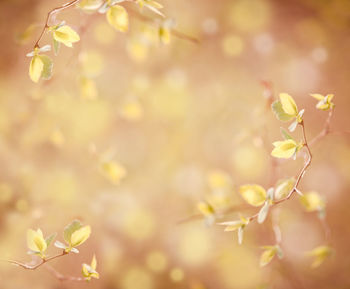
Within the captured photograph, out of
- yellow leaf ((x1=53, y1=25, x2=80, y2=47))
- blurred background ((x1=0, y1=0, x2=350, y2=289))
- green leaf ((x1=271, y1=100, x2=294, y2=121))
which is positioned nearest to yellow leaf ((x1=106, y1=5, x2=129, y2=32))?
yellow leaf ((x1=53, y1=25, x2=80, y2=47))

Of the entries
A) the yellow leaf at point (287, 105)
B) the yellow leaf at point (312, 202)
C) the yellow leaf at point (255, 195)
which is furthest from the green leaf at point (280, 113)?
the yellow leaf at point (312, 202)

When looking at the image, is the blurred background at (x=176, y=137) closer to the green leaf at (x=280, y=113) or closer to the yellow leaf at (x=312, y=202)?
the yellow leaf at (x=312, y=202)

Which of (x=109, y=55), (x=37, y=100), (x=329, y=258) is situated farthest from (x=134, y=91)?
(x=329, y=258)

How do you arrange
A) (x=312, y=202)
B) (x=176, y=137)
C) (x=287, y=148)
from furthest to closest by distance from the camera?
(x=176, y=137) < (x=312, y=202) < (x=287, y=148)

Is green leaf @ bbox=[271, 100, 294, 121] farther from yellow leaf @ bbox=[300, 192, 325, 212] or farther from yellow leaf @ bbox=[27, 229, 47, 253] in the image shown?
yellow leaf @ bbox=[27, 229, 47, 253]

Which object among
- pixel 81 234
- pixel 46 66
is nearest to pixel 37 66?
pixel 46 66

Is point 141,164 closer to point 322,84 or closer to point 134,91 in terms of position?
point 134,91

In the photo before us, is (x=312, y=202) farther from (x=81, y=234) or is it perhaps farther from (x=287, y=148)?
(x=81, y=234)
